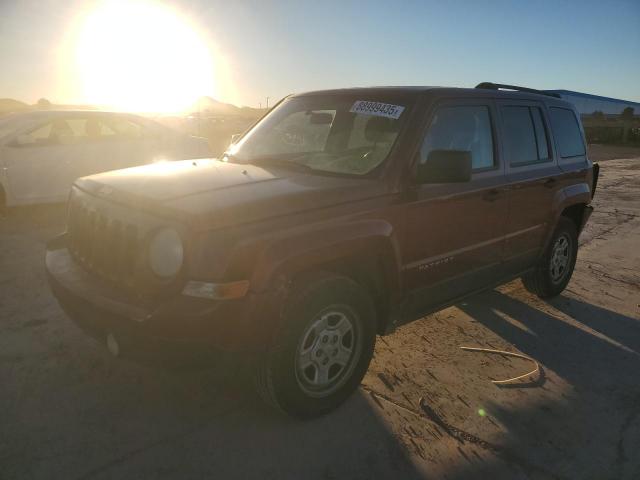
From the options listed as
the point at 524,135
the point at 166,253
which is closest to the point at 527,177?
the point at 524,135

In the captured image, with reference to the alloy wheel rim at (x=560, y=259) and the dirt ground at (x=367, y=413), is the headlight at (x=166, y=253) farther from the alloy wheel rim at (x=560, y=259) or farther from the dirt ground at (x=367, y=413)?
the alloy wheel rim at (x=560, y=259)

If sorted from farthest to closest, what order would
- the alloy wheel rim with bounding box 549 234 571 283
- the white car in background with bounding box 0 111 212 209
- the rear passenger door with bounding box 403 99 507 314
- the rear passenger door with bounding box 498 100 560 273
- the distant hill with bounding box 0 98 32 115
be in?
1. the distant hill with bounding box 0 98 32 115
2. the white car in background with bounding box 0 111 212 209
3. the alloy wheel rim with bounding box 549 234 571 283
4. the rear passenger door with bounding box 498 100 560 273
5. the rear passenger door with bounding box 403 99 507 314

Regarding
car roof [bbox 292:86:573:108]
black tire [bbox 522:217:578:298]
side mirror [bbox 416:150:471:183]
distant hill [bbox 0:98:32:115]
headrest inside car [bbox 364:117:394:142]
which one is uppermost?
car roof [bbox 292:86:573:108]

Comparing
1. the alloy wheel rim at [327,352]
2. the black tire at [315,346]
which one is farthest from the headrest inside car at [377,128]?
the alloy wheel rim at [327,352]

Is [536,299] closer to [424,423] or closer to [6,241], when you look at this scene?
[424,423]

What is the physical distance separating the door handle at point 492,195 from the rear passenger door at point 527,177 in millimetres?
197

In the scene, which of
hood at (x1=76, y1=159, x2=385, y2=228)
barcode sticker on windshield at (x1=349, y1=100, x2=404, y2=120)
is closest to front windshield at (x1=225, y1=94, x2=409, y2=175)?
barcode sticker on windshield at (x1=349, y1=100, x2=404, y2=120)

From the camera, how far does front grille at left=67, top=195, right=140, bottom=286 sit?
261 centimetres

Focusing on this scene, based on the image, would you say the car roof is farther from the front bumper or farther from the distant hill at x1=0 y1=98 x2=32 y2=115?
the distant hill at x1=0 y1=98 x2=32 y2=115

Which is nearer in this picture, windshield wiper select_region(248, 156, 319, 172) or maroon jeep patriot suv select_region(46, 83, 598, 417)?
maroon jeep patriot suv select_region(46, 83, 598, 417)

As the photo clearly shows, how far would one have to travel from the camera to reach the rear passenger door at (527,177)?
400 cm

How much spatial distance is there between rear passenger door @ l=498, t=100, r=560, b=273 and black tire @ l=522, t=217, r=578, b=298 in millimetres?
278

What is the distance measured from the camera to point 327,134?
3.67 meters

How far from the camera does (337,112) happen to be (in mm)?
3695
